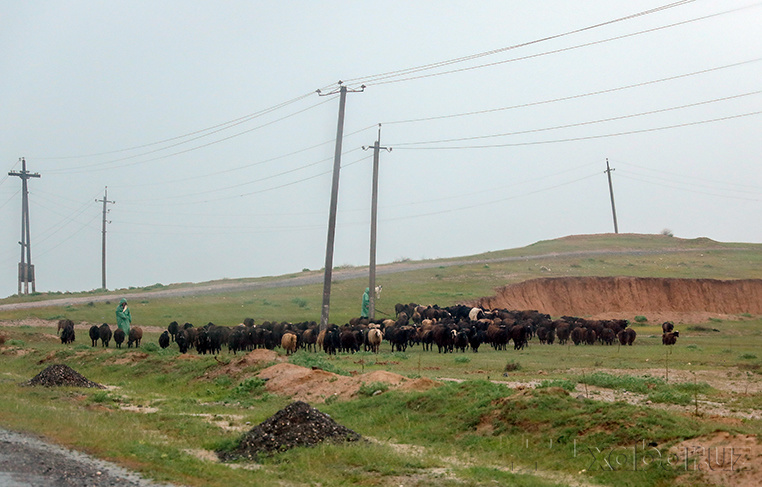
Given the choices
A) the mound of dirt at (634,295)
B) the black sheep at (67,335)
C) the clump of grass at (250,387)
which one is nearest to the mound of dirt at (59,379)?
the clump of grass at (250,387)

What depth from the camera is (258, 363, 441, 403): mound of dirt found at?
1630cm

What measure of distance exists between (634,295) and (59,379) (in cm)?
4826

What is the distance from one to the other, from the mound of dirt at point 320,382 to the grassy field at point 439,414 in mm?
536

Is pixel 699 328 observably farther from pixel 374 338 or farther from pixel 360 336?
pixel 360 336

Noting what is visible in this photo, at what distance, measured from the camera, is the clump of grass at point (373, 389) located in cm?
1587

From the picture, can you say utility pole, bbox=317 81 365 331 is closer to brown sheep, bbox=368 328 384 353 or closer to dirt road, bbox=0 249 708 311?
brown sheep, bbox=368 328 384 353

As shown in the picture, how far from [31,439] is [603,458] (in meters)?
9.26

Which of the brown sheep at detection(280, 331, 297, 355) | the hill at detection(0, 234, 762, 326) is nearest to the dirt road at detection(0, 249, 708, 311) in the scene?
the hill at detection(0, 234, 762, 326)

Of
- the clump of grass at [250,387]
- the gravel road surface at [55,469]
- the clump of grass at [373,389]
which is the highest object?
the clump of grass at [373,389]

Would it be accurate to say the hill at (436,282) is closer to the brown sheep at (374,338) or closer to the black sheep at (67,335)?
the black sheep at (67,335)

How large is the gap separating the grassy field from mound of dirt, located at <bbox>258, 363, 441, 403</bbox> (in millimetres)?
536

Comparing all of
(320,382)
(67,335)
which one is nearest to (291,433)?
(320,382)

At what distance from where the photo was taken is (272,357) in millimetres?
21797

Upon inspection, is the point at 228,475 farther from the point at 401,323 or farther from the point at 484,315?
the point at 484,315
